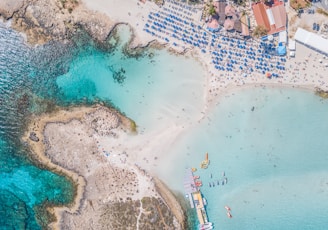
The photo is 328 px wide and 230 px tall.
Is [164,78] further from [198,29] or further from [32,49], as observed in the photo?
[32,49]

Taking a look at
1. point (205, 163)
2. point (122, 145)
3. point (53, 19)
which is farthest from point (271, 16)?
point (53, 19)

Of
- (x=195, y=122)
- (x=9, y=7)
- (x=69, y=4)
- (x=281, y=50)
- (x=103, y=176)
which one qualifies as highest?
(x=9, y=7)

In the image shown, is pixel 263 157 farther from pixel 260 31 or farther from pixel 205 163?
pixel 260 31

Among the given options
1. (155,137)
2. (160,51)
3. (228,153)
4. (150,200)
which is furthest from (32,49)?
(228,153)

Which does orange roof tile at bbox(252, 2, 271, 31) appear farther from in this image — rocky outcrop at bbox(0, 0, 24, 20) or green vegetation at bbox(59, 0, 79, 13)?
rocky outcrop at bbox(0, 0, 24, 20)

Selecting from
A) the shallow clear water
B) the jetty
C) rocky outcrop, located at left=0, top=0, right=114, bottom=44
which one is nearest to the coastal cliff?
the shallow clear water

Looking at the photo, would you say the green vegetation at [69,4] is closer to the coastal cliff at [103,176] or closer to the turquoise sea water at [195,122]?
the turquoise sea water at [195,122]

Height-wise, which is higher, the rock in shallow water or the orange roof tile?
the orange roof tile

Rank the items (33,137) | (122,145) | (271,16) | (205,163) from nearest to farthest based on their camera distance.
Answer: (271,16)
(122,145)
(205,163)
(33,137)
